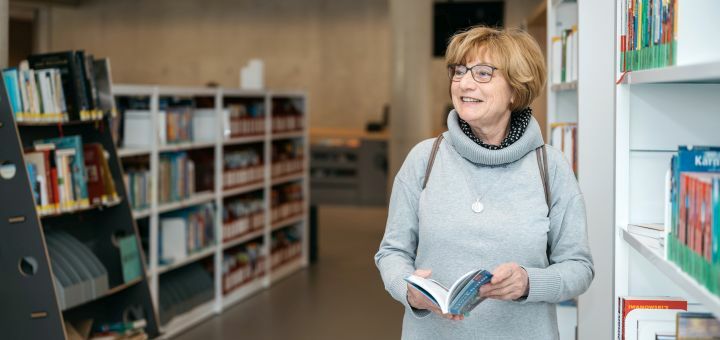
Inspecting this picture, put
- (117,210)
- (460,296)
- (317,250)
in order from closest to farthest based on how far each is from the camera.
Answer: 1. (460,296)
2. (117,210)
3. (317,250)

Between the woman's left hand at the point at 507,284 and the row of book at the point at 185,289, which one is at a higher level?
the woman's left hand at the point at 507,284

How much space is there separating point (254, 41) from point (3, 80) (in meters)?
12.7

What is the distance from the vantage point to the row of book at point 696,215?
1.76 metres

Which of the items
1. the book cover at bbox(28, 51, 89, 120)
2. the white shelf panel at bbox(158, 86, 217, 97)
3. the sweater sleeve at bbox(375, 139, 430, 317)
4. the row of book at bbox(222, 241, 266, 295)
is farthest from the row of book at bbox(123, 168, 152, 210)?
the sweater sleeve at bbox(375, 139, 430, 317)

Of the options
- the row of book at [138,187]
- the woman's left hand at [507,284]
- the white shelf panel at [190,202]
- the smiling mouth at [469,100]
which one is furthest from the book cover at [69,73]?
the woman's left hand at [507,284]

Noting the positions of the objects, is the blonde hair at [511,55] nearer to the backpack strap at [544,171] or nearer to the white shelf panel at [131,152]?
the backpack strap at [544,171]

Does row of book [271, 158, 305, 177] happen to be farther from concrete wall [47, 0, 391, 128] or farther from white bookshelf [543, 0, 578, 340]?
concrete wall [47, 0, 391, 128]

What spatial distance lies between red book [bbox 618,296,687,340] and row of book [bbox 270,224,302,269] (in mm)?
6398

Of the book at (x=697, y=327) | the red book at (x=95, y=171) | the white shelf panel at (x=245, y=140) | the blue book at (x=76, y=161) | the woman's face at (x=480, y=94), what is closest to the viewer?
the book at (x=697, y=327)

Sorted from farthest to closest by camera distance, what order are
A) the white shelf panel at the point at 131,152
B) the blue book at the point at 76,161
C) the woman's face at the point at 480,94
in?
1. the white shelf panel at the point at 131,152
2. the blue book at the point at 76,161
3. the woman's face at the point at 480,94

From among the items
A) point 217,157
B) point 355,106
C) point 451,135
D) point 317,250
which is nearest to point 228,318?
point 217,157

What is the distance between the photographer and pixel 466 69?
7.78 feet

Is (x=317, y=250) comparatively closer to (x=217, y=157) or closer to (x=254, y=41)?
(x=217, y=157)

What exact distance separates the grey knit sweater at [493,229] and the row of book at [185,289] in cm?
426
